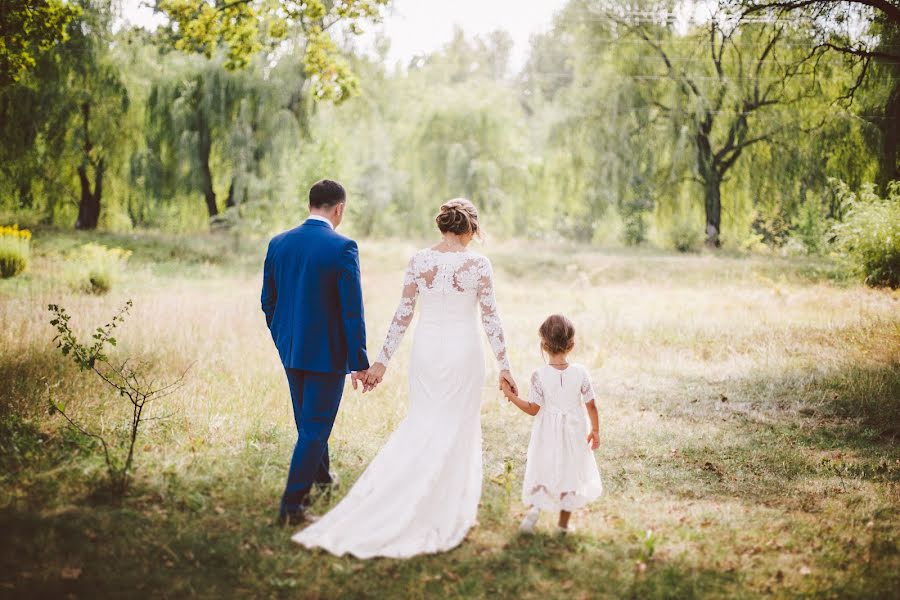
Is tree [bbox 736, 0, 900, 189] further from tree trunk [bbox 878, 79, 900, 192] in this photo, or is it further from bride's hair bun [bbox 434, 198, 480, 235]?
bride's hair bun [bbox 434, 198, 480, 235]

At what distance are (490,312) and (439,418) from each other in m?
0.71

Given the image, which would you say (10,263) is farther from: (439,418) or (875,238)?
(875,238)

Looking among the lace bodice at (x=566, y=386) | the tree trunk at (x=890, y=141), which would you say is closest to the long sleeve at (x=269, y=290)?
the lace bodice at (x=566, y=386)

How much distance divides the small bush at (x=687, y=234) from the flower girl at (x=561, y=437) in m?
18.0

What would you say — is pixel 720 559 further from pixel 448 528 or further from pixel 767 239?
pixel 767 239

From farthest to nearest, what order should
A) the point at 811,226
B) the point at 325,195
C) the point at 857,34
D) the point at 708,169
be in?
the point at 708,169 → the point at 811,226 → the point at 857,34 → the point at 325,195

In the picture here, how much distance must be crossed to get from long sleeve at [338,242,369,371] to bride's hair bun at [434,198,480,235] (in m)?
0.57

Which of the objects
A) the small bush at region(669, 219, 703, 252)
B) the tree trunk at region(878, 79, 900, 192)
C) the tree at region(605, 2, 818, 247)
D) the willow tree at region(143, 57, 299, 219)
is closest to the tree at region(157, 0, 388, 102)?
the tree trunk at region(878, 79, 900, 192)

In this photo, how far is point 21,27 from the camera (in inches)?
263

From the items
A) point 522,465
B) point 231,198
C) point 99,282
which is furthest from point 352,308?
point 231,198

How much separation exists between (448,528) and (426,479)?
0.30m

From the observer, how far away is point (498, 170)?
25.0m

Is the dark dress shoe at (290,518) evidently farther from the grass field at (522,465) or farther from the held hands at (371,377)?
the held hands at (371,377)

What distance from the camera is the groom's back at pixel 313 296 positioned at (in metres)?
3.82
